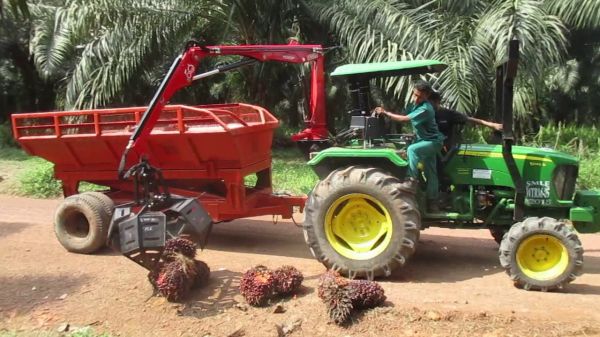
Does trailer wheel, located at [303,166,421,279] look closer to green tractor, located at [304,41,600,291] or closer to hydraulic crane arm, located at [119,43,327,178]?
green tractor, located at [304,41,600,291]

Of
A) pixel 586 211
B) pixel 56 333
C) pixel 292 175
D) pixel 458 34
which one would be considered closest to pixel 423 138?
pixel 586 211

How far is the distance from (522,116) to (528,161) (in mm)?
6987

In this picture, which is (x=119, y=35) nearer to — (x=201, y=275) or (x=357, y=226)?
(x=201, y=275)

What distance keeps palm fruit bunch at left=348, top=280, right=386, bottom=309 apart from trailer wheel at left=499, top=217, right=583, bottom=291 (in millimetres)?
1372

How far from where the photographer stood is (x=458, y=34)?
410 inches

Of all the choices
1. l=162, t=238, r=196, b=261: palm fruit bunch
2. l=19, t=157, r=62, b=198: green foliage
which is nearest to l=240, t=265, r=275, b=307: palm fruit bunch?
l=162, t=238, r=196, b=261: palm fruit bunch

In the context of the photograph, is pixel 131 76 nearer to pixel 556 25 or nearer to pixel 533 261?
pixel 556 25

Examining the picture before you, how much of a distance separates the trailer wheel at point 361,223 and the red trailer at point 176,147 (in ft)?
3.85

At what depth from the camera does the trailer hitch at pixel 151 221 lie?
5.20 metres

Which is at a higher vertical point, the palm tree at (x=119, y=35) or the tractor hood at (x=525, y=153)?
the palm tree at (x=119, y=35)

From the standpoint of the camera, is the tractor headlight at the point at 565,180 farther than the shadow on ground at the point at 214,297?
Yes

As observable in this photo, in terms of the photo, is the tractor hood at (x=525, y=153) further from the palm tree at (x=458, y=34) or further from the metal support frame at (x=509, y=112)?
the palm tree at (x=458, y=34)

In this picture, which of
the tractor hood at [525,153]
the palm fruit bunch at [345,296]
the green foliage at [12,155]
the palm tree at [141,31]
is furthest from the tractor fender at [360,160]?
the green foliage at [12,155]

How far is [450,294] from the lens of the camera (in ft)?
17.1
